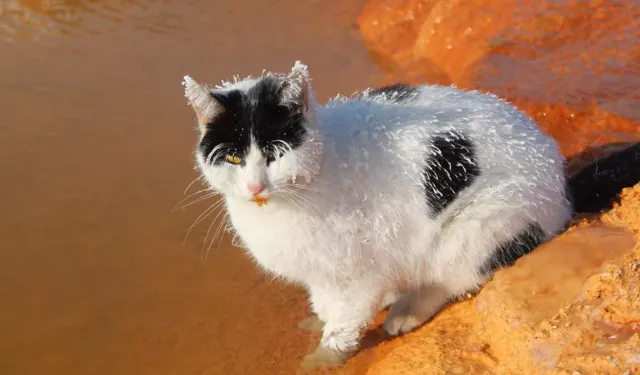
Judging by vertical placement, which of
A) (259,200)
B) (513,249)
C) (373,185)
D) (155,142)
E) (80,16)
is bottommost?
(513,249)

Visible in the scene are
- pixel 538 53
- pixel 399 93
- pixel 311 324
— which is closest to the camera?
pixel 399 93

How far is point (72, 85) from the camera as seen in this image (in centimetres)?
584

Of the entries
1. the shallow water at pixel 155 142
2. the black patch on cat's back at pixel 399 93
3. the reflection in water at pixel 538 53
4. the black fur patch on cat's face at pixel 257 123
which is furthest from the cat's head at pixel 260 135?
the reflection in water at pixel 538 53

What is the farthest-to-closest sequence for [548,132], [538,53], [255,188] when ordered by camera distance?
[538,53] → [548,132] → [255,188]

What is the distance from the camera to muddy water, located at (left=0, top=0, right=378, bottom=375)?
3881 mm

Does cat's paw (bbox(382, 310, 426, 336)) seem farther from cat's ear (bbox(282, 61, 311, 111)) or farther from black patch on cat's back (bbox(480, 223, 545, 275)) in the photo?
cat's ear (bbox(282, 61, 311, 111))

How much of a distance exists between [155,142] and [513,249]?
327cm

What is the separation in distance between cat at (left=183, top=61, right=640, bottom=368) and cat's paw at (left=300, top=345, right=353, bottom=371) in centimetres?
4

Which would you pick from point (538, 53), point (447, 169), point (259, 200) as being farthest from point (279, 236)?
point (538, 53)

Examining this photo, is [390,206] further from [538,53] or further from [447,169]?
[538,53]

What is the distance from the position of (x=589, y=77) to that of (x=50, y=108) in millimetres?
4678

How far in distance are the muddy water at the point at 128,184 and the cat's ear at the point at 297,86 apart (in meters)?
1.81

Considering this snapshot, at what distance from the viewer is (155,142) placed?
535cm

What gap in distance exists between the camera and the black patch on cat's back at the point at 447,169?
3.12m
